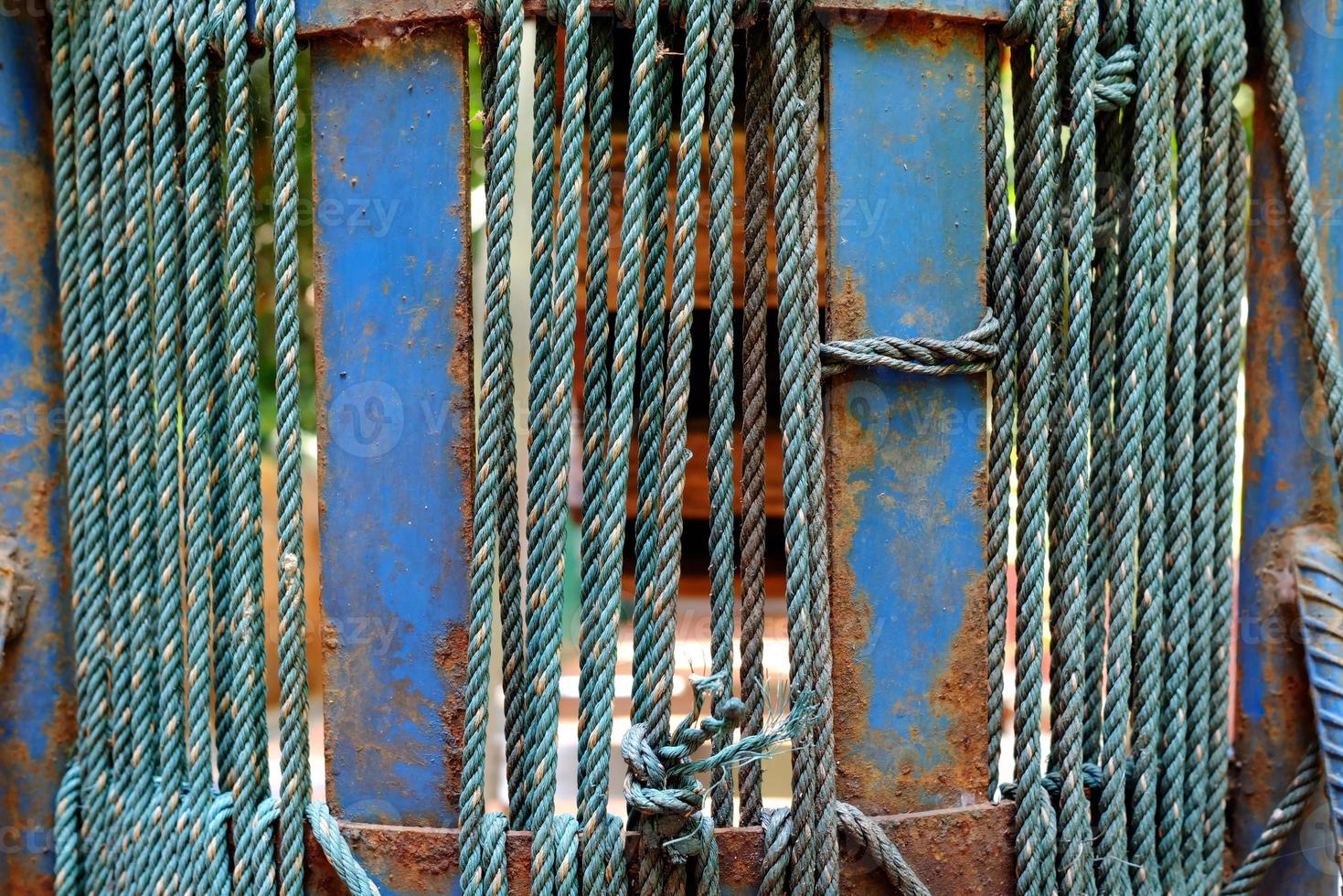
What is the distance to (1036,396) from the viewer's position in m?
1.50

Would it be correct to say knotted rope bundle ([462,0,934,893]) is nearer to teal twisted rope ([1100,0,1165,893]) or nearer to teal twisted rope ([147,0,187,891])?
teal twisted rope ([1100,0,1165,893])

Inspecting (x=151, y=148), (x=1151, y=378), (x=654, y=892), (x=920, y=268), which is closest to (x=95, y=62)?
(x=151, y=148)

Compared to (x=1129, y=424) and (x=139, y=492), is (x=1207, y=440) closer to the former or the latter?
(x=1129, y=424)

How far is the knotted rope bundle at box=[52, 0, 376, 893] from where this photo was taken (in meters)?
1.49

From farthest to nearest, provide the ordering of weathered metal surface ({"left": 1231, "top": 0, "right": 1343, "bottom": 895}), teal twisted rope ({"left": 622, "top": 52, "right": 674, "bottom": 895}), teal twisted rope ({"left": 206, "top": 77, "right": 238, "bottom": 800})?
weathered metal surface ({"left": 1231, "top": 0, "right": 1343, "bottom": 895})
teal twisted rope ({"left": 206, "top": 77, "right": 238, "bottom": 800})
teal twisted rope ({"left": 622, "top": 52, "right": 674, "bottom": 895})

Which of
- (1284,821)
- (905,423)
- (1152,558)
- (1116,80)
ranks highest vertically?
(1116,80)

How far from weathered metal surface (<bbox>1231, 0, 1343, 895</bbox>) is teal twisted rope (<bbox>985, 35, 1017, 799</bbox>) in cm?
49

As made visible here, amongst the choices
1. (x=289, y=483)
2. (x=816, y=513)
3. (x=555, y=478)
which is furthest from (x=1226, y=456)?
(x=289, y=483)

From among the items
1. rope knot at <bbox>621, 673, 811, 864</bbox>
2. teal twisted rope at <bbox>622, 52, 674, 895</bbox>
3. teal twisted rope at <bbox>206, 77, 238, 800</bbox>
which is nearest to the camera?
rope knot at <bbox>621, 673, 811, 864</bbox>

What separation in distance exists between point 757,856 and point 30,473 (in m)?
1.26

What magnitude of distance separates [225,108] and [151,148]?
6.0 inches

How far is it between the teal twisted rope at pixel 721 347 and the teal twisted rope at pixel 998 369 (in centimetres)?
39

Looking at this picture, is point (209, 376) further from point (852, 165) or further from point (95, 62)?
point (852, 165)

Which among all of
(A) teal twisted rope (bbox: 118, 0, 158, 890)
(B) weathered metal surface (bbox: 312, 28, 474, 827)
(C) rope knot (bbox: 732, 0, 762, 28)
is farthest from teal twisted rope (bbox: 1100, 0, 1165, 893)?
(A) teal twisted rope (bbox: 118, 0, 158, 890)
